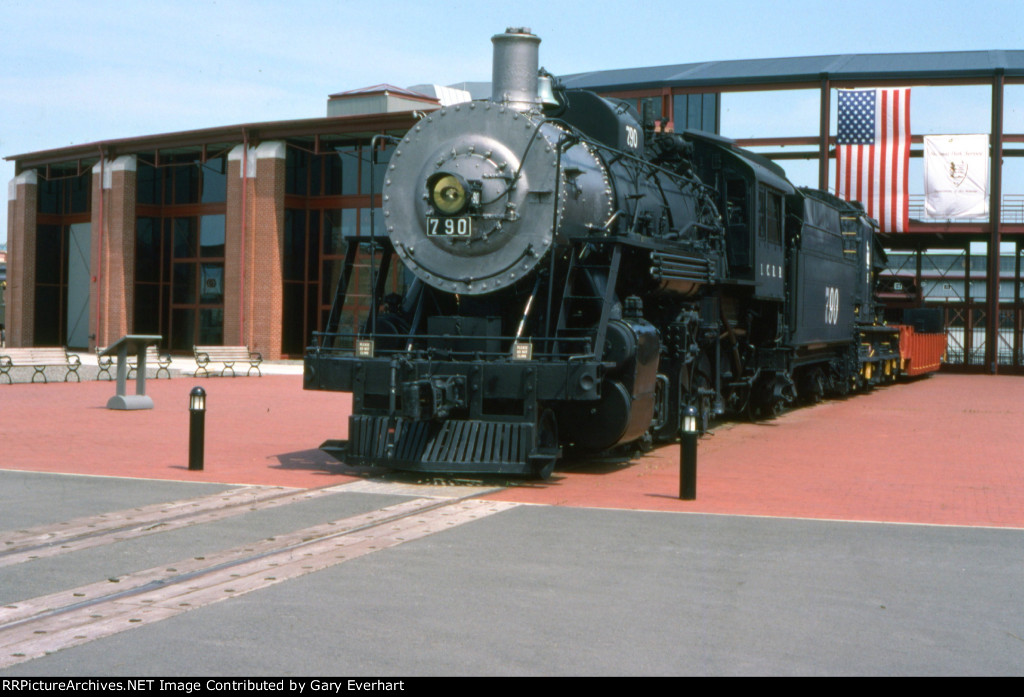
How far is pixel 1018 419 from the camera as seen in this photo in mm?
18562

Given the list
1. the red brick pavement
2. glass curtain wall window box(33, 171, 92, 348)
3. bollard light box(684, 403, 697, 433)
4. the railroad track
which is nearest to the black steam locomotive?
the red brick pavement

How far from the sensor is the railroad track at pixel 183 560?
5.21 metres

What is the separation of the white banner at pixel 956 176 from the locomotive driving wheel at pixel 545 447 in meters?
27.7

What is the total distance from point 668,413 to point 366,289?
24581mm

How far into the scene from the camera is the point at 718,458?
12477 millimetres

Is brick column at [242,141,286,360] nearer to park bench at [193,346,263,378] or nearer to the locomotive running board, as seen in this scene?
park bench at [193,346,263,378]

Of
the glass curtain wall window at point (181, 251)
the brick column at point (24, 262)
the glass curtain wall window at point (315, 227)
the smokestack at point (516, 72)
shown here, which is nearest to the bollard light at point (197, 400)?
the smokestack at point (516, 72)

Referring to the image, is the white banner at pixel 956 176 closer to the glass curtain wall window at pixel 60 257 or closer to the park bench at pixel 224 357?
the park bench at pixel 224 357

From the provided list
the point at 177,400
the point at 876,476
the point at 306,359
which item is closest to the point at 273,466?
the point at 306,359

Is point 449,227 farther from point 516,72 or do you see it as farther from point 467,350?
point 516,72

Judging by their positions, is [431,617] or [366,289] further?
[366,289]

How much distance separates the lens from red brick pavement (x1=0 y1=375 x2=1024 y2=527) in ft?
31.0
